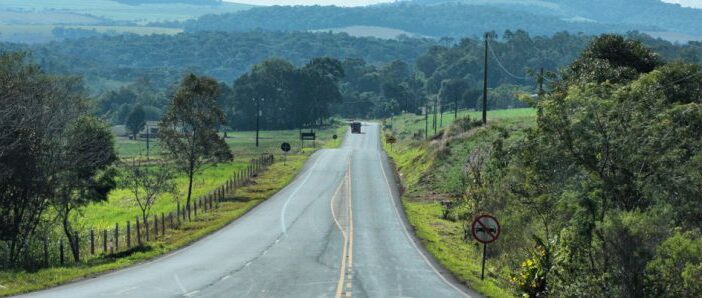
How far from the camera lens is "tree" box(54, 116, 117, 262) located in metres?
37.6

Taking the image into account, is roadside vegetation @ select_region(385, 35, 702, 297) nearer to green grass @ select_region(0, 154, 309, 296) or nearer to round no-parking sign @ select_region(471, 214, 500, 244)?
round no-parking sign @ select_region(471, 214, 500, 244)

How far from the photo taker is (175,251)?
1473 inches

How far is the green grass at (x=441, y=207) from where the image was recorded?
32250mm

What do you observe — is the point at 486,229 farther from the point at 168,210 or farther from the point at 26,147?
the point at 168,210

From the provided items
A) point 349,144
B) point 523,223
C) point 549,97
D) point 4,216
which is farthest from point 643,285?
point 349,144

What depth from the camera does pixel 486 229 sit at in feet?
94.1

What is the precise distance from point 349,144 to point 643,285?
10730 cm

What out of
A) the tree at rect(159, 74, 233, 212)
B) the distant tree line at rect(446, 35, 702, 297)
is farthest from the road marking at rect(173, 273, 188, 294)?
the tree at rect(159, 74, 233, 212)

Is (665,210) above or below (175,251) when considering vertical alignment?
above

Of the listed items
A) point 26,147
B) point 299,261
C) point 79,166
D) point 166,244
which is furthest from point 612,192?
point 79,166

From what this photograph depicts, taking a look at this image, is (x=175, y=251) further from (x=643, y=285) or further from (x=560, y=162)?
(x=643, y=285)

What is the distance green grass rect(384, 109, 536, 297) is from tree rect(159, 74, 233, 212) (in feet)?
48.7

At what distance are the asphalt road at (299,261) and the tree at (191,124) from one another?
7.02 meters

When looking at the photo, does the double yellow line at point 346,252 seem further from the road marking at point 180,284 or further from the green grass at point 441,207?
the road marking at point 180,284
